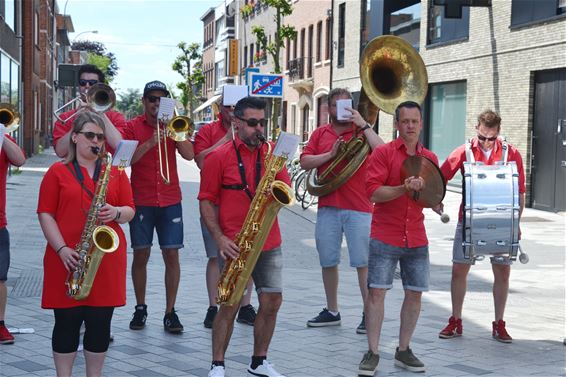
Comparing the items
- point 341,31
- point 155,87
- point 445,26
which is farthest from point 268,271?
point 341,31

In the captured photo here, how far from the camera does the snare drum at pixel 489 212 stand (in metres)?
6.28

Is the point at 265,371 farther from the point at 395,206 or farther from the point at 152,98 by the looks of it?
the point at 152,98

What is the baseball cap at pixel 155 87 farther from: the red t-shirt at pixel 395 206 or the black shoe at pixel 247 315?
the black shoe at pixel 247 315

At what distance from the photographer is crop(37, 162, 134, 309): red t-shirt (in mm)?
4715

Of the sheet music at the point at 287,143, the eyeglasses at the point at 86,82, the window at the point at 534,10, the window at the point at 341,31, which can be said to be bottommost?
the sheet music at the point at 287,143

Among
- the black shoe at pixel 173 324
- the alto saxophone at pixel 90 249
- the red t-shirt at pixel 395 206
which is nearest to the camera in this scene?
the alto saxophone at pixel 90 249

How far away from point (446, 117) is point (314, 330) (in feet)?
58.8

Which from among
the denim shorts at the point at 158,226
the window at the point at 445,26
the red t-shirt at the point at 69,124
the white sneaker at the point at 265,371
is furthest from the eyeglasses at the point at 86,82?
the window at the point at 445,26

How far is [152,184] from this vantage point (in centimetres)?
687

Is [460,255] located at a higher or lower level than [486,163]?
lower

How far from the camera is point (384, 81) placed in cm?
677

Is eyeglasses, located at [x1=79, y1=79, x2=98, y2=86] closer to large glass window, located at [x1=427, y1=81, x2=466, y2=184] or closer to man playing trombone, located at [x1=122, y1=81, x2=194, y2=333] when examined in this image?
man playing trombone, located at [x1=122, y1=81, x2=194, y2=333]

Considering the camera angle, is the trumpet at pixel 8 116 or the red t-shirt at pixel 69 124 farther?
the trumpet at pixel 8 116

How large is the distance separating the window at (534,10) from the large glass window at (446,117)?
3.50m
